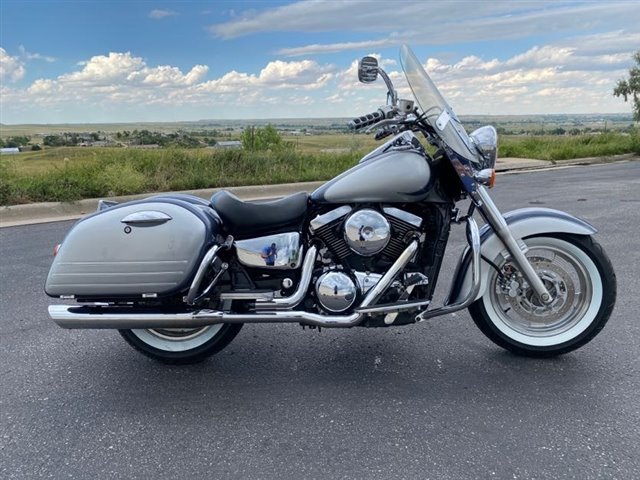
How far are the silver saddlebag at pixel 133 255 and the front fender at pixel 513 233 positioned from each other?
4.79 ft

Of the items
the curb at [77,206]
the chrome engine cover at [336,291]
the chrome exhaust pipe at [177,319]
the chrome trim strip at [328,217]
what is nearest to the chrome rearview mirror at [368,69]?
the chrome trim strip at [328,217]

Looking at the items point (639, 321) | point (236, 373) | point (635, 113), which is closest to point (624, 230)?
point (639, 321)

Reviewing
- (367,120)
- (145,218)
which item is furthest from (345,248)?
(145,218)

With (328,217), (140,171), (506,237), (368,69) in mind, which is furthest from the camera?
(140,171)

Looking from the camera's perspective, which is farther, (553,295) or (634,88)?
(634,88)

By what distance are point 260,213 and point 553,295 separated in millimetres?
1819

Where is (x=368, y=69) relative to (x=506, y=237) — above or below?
above

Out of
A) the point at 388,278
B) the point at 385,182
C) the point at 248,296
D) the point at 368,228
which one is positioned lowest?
the point at 248,296

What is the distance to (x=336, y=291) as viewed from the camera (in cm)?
275

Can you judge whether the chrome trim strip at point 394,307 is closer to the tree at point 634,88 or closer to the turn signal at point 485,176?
the turn signal at point 485,176

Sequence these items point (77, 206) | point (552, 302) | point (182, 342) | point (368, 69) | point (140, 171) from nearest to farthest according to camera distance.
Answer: point (368, 69)
point (552, 302)
point (182, 342)
point (77, 206)
point (140, 171)

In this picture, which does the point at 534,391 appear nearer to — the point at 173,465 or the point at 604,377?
the point at 604,377

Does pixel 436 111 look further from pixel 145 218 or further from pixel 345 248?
pixel 145 218

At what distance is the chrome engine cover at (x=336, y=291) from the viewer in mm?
2756
